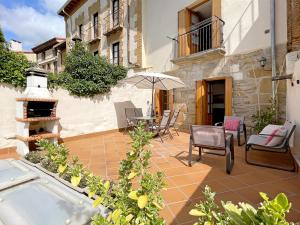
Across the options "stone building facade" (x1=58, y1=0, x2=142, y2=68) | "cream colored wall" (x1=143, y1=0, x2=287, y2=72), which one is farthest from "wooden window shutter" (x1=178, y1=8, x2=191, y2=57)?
"stone building facade" (x1=58, y1=0, x2=142, y2=68)

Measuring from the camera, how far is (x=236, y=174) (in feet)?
11.0

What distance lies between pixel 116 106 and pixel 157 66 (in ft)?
9.42

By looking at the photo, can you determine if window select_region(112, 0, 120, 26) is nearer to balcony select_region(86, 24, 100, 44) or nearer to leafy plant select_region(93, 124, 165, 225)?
balcony select_region(86, 24, 100, 44)

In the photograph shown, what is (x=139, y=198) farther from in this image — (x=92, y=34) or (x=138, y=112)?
(x=92, y=34)

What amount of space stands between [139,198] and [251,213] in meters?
0.68

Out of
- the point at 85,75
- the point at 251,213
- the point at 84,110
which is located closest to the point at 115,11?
the point at 85,75

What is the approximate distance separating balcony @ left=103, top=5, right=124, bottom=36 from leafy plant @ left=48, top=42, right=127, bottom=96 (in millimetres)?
3470

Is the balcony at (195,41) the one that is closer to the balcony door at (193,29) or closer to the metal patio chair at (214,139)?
the balcony door at (193,29)

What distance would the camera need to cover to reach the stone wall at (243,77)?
5.70 metres

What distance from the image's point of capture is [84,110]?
671cm

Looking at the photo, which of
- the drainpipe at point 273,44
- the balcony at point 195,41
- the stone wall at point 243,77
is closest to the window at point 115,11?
the balcony at point 195,41

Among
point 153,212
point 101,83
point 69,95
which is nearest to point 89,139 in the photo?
point 69,95

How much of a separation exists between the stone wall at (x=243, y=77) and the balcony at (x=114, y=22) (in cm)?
458

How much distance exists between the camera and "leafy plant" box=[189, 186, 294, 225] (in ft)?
2.35
